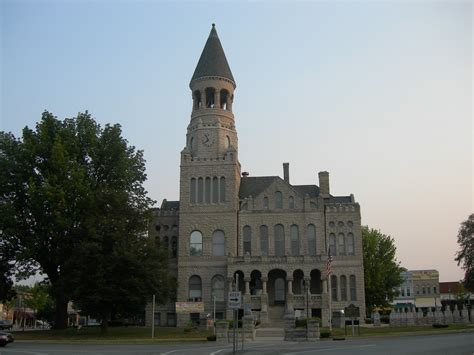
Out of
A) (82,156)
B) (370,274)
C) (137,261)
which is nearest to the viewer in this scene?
(137,261)

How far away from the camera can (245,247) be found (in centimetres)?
6462

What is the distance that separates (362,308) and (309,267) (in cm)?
779

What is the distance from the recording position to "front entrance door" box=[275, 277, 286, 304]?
6388cm

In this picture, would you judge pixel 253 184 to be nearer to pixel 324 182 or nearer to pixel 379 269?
pixel 324 182

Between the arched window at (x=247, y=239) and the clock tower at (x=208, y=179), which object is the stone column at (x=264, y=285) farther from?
the clock tower at (x=208, y=179)

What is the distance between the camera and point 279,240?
6462cm

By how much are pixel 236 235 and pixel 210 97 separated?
17605 mm

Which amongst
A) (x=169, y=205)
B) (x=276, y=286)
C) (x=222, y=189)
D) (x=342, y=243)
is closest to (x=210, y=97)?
(x=222, y=189)

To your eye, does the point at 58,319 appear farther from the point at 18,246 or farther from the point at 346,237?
the point at 346,237

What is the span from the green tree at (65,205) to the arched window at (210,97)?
18130mm

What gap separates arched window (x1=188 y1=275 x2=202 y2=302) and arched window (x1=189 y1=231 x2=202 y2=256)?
2.76m

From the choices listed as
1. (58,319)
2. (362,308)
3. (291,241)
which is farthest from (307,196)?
(58,319)

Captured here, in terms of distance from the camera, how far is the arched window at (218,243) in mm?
64312

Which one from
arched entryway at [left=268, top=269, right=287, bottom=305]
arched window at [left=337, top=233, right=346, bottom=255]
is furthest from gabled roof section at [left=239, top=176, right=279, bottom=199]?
arched window at [left=337, top=233, right=346, bottom=255]
